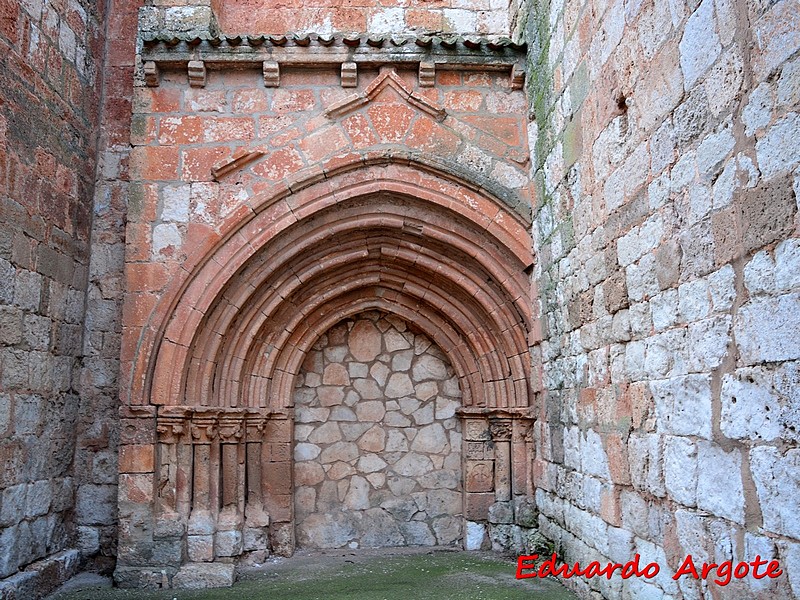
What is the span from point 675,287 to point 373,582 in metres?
2.85

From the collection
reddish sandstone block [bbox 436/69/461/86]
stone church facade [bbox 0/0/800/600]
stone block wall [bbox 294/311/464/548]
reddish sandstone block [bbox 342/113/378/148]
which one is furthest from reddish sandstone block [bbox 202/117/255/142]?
stone block wall [bbox 294/311/464/548]

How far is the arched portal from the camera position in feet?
16.1

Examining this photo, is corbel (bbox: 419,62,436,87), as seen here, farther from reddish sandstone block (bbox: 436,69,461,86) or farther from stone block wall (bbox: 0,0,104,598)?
stone block wall (bbox: 0,0,104,598)

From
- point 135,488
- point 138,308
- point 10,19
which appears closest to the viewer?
point 10,19

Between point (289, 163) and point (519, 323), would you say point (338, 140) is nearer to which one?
point (289, 163)

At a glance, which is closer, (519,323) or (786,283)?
(786,283)

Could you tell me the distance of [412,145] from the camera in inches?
203

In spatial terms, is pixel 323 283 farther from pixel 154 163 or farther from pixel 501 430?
pixel 501 430

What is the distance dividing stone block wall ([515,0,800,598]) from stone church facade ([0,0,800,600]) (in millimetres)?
37

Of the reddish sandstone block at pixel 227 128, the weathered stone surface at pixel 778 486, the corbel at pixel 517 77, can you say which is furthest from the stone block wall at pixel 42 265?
the weathered stone surface at pixel 778 486

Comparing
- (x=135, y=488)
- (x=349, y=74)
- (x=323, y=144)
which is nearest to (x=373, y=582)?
(x=135, y=488)

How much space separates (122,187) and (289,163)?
1.38 metres

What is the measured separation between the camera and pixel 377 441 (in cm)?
577

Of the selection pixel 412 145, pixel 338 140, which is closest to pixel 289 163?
pixel 338 140
